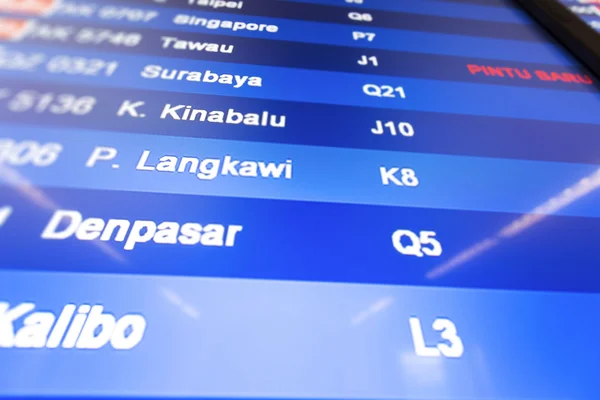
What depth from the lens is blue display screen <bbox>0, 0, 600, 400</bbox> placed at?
766 mm

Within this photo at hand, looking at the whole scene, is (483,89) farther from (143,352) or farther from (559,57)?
(143,352)

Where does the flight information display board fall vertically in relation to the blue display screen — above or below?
above

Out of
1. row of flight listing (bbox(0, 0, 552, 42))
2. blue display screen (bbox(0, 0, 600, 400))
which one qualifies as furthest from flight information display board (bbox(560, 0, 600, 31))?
blue display screen (bbox(0, 0, 600, 400))

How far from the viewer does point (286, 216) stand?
0.98 metres

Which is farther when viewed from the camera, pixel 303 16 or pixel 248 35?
pixel 303 16

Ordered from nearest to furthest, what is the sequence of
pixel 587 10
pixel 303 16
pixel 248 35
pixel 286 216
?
pixel 286 216 < pixel 248 35 < pixel 303 16 < pixel 587 10

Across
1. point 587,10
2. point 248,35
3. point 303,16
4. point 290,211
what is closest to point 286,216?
point 290,211

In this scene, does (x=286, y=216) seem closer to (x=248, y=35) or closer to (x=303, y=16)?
(x=248, y=35)

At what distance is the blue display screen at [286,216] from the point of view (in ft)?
2.51

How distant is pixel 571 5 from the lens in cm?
189

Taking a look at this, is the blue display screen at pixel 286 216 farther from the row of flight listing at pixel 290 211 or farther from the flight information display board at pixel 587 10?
the flight information display board at pixel 587 10

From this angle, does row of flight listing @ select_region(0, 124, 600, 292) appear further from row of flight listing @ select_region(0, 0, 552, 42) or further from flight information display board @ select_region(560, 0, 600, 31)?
flight information display board @ select_region(560, 0, 600, 31)

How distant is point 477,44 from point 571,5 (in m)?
0.66

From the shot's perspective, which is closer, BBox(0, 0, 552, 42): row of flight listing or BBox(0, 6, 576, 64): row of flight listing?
BBox(0, 6, 576, 64): row of flight listing
